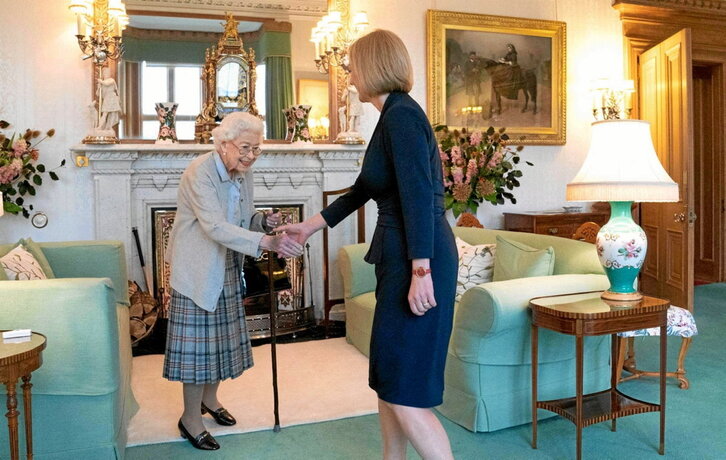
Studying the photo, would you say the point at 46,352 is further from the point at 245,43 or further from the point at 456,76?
the point at 456,76

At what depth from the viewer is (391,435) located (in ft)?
6.98

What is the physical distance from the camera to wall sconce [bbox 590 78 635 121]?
6.13 meters

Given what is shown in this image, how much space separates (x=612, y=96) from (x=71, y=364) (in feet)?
17.3

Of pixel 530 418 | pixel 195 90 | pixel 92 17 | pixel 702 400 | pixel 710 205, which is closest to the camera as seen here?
pixel 530 418

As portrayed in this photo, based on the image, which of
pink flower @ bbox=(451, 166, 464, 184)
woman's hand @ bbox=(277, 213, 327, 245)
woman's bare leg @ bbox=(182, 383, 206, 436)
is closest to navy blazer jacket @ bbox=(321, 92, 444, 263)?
woman's hand @ bbox=(277, 213, 327, 245)

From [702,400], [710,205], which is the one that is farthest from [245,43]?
[710,205]

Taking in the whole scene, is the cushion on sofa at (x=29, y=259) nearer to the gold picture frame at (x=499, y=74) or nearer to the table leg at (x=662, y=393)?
the table leg at (x=662, y=393)

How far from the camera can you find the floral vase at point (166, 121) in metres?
5.03

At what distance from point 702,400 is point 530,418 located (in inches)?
39.1

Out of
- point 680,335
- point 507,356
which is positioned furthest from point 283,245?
point 680,335

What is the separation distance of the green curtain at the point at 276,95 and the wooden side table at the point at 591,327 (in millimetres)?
3100

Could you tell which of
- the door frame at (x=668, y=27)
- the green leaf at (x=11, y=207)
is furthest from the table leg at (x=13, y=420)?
the door frame at (x=668, y=27)

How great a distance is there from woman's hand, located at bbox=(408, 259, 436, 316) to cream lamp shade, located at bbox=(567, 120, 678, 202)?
128cm

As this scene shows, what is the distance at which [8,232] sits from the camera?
4.86 m
